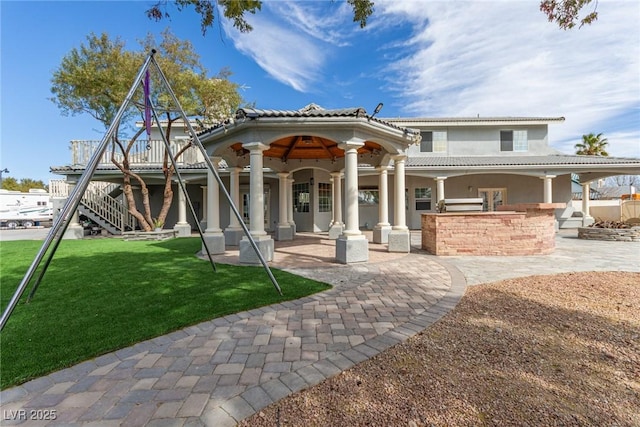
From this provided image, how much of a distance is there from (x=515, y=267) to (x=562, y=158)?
13610mm

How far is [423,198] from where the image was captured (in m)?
16.6

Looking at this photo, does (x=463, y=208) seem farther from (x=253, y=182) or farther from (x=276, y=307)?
(x=276, y=307)

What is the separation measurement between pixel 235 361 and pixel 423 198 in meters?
15.8

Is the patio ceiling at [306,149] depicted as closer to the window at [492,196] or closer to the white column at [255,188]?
the white column at [255,188]

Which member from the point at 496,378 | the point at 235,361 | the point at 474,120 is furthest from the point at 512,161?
the point at 235,361

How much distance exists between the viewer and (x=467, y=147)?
56.1 feet

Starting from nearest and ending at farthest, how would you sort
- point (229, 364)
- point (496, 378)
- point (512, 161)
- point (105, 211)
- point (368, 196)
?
point (496, 378)
point (229, 364)
point (105, 211)
point (512, 161)
point (368, 196)

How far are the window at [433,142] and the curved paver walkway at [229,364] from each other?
14388mm

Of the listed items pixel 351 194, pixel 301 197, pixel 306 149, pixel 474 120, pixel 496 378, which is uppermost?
pixel 474 120

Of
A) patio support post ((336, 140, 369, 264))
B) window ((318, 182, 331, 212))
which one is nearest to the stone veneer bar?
patio support post ((336, 140, 369, 264))

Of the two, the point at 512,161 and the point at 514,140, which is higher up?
the point at 514,140

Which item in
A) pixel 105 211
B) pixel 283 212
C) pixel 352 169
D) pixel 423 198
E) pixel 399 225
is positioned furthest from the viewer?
pixel 423 198

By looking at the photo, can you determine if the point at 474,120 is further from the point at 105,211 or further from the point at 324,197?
the point at 105,211

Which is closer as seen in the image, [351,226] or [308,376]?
[308,376]
